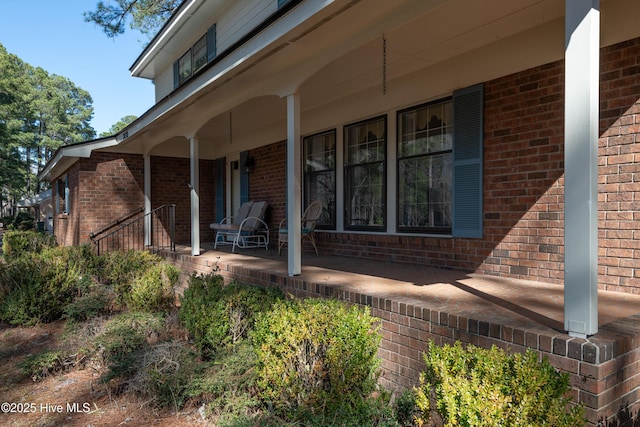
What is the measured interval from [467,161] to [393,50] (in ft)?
4.70

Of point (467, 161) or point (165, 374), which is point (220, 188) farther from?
point (165, 374)

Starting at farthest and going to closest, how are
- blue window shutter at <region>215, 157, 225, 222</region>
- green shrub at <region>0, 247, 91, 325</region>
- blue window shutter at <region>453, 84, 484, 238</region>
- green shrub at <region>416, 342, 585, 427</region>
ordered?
blue window shutter at <region>215, 157, 225, 222</region>, green shrub at <region>0, 247, 91, 325</region>, blue window shutter at <region>453, 84, 484, 238</region>, green shrub at <region>416, 342, 585, 427</region>

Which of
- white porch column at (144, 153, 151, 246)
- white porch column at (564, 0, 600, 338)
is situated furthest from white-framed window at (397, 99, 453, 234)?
white porch column at (144, 153, 151, 246)

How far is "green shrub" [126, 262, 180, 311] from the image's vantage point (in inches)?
186

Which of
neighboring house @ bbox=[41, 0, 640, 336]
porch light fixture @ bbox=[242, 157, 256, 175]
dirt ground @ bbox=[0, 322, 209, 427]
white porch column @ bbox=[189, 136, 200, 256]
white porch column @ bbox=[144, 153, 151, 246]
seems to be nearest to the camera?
dirt ground @ bbox=[0, 322, 209, 427]

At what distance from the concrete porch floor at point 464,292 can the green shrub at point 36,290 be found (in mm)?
2367

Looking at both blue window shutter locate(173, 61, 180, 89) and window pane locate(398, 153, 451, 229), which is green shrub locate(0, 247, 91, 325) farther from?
blue window shutter locate(173, 61, 180, 89)

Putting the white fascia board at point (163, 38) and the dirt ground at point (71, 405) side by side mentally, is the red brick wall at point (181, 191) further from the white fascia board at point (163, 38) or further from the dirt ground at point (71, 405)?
the dirt ground at point (71, 405)

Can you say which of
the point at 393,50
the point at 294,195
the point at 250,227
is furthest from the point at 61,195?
the point at 393,50

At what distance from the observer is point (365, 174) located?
5848 millimetres

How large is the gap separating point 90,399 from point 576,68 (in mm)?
3897

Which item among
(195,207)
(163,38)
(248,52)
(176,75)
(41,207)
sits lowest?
(195,207)

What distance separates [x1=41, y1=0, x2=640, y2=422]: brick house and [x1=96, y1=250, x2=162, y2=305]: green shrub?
828mm

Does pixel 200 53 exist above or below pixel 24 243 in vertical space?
above
